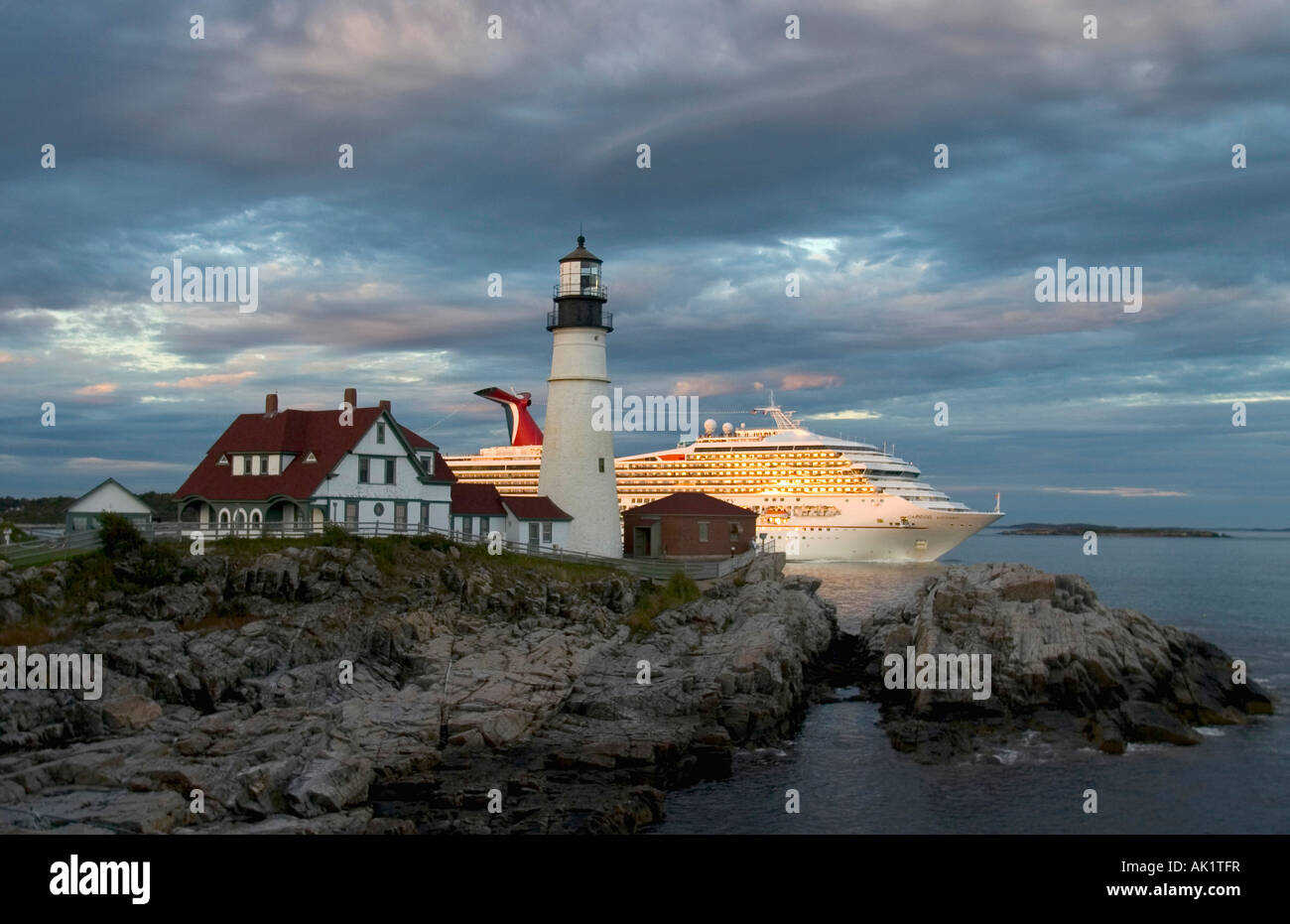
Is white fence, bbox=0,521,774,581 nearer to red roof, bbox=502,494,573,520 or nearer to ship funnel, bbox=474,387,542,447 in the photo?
red roof, bbox=502,494,573,520

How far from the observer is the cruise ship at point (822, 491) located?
7650cm

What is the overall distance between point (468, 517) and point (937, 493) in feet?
165

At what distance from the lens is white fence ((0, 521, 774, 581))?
26.4 meters

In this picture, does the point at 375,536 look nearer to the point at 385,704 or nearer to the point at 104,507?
the point at 104,507

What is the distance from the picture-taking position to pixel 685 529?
44906 millimetres

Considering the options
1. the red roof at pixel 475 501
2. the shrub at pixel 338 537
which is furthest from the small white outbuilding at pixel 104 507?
the red roof at pixel 475 501

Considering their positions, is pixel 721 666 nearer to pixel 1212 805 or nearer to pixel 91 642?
pixel 1212 805

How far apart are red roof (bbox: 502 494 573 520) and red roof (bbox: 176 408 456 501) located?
2.71m

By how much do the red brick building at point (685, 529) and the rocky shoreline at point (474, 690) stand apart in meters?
9.59

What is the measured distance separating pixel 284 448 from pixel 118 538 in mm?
8216
